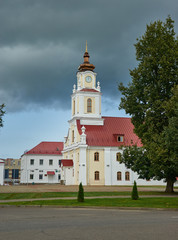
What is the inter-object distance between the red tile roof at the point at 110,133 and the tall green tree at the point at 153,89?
30.7m

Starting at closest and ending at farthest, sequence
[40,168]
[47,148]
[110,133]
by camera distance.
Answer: [110,133], [40,168], [47,148]

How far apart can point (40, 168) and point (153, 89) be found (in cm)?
6574

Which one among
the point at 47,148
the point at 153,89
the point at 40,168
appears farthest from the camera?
the point at 47,148

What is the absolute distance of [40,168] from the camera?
93.6 meters

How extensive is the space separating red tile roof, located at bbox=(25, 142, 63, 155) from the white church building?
19612mm

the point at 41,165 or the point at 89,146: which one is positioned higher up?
the point at 89,146

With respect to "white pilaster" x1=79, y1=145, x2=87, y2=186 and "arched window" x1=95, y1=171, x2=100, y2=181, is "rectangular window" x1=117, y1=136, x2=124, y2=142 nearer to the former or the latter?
"white pilaster" x1=79, y1=145, x2=87, y2=186

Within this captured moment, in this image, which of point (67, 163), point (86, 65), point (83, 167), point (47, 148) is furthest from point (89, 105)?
point (47, 148)

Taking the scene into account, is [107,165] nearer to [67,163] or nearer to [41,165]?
[67,163]

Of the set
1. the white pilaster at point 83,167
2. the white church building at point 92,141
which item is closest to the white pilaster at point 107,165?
the white church building at point 92,141

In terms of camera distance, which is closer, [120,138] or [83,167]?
[83,167]

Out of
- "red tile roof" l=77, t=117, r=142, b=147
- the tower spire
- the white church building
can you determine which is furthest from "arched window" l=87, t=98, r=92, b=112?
the tower spire

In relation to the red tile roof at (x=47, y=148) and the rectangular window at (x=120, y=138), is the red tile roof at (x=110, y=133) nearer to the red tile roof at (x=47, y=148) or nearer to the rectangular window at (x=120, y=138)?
the rectangular window at (x=120, y=138)

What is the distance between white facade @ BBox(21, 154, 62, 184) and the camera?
303 ft
